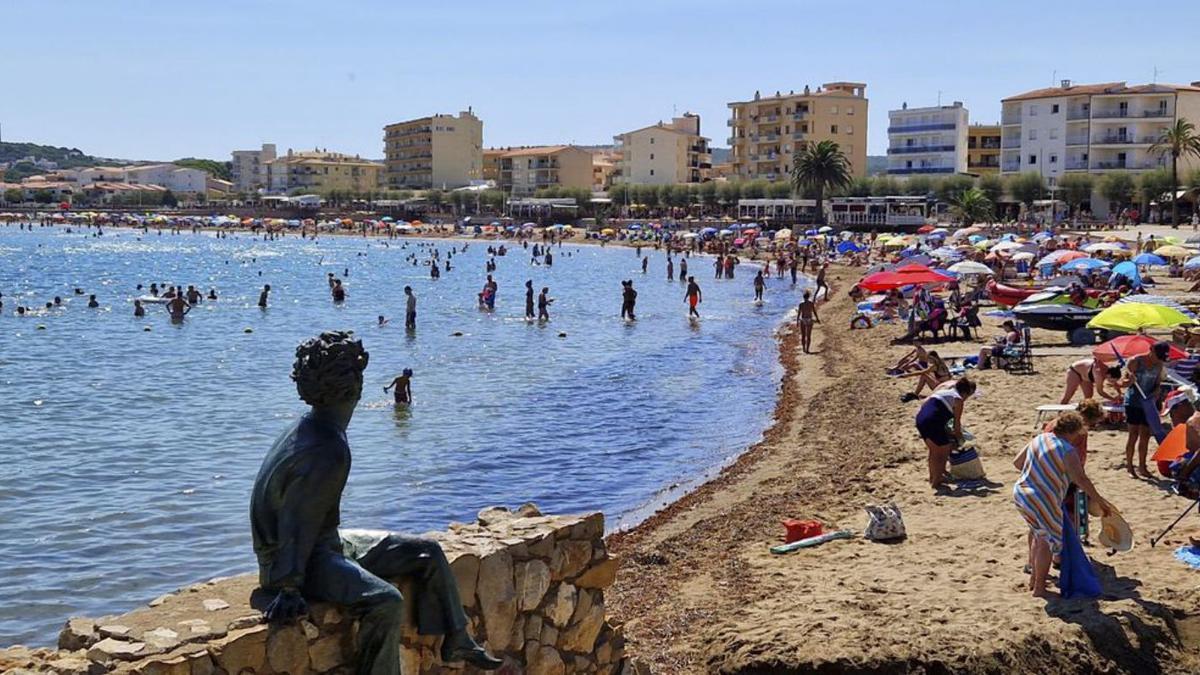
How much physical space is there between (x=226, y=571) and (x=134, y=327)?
30.5 meters

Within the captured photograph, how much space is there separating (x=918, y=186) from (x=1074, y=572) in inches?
3418

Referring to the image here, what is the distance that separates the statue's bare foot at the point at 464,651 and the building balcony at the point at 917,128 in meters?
103

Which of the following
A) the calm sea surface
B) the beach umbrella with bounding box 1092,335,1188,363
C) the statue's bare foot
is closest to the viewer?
the statue's bare foot

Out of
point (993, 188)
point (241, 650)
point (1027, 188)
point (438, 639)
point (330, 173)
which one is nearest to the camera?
point (241, 650)

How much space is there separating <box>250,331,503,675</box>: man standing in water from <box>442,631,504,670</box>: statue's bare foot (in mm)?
414

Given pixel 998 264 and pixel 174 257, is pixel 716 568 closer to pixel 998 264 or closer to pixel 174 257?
pixel 998 264

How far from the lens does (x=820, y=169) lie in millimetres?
88062

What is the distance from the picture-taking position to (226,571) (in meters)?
11.7

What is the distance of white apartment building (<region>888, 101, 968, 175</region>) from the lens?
334 ft

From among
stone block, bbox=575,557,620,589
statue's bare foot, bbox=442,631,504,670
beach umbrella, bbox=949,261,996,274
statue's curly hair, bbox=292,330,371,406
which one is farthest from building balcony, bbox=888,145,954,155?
statue's curly hair, bbox=292,330,371,406

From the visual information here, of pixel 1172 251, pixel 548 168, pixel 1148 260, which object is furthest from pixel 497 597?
pixel 548 168

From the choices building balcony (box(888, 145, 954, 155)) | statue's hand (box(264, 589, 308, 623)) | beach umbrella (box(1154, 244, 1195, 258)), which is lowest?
statue's hand (box(264, 589, 308, 623))

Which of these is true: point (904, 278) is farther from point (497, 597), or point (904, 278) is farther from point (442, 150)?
point (442, 150)

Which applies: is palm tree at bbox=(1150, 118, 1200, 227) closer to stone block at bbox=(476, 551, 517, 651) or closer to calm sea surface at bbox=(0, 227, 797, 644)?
calm sea surface at bbox=(0, 227, 797, 644)
